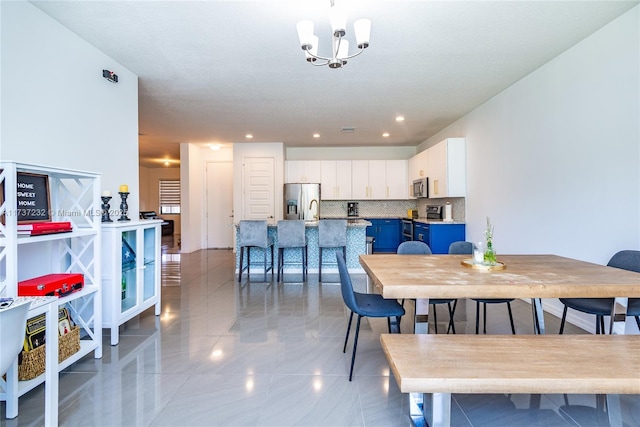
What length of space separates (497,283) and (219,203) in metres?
7.49

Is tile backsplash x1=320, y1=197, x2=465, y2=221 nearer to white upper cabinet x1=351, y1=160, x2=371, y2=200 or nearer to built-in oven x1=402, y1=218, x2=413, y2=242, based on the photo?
white upper cabinet x1=351, y1=160, x2=371, y2=200

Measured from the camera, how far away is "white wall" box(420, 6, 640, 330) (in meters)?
2.49

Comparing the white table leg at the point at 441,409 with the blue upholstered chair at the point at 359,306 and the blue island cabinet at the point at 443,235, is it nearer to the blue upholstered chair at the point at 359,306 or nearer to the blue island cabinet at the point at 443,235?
the blue upholstered chair at the point at 359,306

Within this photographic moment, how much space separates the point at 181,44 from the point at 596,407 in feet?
13.6

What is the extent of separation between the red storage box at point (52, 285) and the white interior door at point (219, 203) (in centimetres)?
601

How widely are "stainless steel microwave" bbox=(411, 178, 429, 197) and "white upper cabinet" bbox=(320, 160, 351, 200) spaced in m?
1.57

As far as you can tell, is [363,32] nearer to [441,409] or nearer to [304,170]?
[441,409]

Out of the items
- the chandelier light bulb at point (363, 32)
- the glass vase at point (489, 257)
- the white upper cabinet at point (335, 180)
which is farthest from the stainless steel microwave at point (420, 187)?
the chandelier light bulb at point (363, 32)

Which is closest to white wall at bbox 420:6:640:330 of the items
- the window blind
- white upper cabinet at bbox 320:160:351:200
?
white upper cabinet at bbox 320:160:351:200

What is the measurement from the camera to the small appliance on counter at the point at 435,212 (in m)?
6.01

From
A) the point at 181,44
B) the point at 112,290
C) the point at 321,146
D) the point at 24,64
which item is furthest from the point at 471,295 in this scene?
the point at 321,146

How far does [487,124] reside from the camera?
15.0 feet

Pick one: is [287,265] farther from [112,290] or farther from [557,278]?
[557,278]

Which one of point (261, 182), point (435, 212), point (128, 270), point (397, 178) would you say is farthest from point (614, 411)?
point (261, 182)
